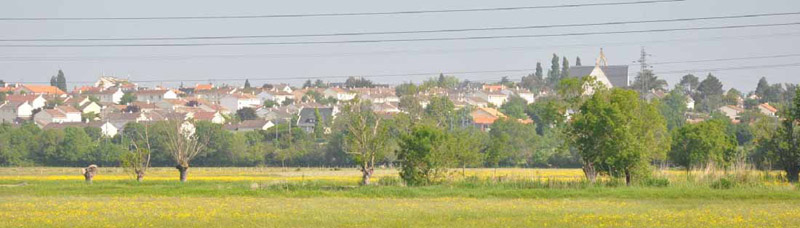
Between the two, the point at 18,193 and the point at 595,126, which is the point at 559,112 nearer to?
the point at 595,126

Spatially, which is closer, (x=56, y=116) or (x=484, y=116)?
(x=56, y=116)

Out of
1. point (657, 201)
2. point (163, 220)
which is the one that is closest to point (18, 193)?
point (163, 220)

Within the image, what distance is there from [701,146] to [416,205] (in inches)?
1379

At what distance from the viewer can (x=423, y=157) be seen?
190 ft

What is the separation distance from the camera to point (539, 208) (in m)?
40.8

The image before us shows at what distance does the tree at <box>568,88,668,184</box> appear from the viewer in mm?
56219

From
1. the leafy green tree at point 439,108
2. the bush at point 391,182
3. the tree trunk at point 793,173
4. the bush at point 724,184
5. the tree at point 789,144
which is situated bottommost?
the bush at point 391,182

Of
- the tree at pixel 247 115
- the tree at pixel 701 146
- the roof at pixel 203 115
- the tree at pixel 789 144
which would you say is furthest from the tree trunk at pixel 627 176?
the tree at pixel 247 115

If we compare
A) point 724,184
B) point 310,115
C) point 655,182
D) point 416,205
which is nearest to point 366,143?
point 655,182

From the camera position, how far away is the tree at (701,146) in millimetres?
72250

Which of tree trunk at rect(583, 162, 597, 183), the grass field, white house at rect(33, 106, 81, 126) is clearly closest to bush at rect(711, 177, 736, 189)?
the grass field

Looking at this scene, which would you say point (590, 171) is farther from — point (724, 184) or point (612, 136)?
point (724, 184)

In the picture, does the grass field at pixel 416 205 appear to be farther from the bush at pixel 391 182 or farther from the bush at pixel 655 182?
the bush at pixel 655 182

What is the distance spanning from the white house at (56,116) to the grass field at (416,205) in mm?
131492
